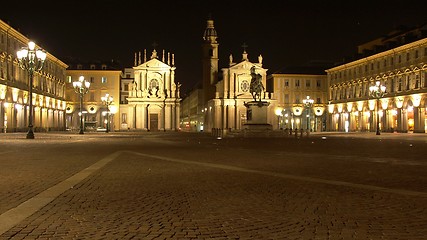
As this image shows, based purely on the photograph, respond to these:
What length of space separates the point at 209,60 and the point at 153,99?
2805cm

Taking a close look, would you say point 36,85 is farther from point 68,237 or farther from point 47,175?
point 68,237

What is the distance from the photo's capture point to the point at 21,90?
71.1 metres

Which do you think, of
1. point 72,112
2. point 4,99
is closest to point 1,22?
point 4,99

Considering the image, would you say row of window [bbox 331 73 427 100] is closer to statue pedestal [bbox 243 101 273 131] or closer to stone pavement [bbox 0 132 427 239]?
statue pedestal [bbox 243 101 273 131]

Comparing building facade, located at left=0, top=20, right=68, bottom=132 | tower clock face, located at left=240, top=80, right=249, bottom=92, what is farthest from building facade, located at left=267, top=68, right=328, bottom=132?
building facade, located at left=0, top=20, right=68, bottom=132

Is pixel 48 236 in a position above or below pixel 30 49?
below

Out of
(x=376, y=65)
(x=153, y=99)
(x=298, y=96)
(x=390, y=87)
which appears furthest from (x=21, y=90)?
(x=298, y=96)

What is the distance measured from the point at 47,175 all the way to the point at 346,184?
8312mm

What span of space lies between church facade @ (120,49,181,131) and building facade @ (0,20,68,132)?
50.3 feet

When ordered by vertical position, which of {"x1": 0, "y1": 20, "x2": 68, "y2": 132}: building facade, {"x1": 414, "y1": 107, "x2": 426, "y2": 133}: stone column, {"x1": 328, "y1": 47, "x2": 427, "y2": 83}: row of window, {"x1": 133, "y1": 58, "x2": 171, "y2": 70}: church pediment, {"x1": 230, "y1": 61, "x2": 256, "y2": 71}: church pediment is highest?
{"x1": 230, "y1": 61, "x2": 256, "y2": 71}: church pediment

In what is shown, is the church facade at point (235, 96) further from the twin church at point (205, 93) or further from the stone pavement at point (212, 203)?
the stone pavement at point (212, 203)

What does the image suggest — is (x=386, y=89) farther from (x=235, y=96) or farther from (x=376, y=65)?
(x=235, y=96)

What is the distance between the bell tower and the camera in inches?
4889

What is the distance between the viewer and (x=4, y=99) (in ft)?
209
